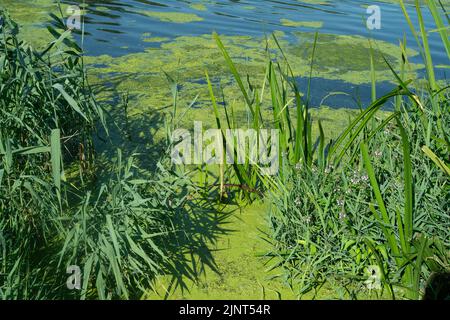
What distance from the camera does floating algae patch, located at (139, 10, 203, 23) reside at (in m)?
4.50

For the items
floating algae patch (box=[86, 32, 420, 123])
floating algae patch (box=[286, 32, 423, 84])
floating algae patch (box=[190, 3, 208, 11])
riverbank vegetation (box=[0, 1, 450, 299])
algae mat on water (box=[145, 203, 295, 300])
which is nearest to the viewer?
riverbank vegetation (box=[0, 1, 450, 299])

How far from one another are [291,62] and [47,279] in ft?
8.40

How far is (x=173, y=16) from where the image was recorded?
464 centimetres

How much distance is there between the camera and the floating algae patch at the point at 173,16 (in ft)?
14.8

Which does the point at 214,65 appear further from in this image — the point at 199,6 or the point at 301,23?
the point at 199,6

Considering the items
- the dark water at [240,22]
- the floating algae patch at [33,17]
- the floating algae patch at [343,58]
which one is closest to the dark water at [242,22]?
the dark water at [240,22]

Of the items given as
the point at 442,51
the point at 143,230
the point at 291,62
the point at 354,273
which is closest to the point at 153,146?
the point at 143,230

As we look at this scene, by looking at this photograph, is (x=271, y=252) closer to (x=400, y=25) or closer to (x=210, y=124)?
(x=210, y=124)

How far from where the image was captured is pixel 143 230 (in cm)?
146

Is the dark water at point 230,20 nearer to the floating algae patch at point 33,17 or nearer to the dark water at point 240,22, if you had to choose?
the dark water at point 240,22

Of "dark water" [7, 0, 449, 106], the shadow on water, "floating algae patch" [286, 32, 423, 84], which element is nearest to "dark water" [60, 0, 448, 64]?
"dark water" [7, 0, 449, 106]

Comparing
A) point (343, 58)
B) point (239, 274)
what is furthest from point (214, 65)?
point (239, 274)

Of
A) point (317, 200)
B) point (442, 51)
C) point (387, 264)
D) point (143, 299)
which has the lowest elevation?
point (143, 299)

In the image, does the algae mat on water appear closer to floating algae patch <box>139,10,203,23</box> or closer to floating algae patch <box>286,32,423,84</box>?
floating algae patch <box>286,32,423,84</box>
